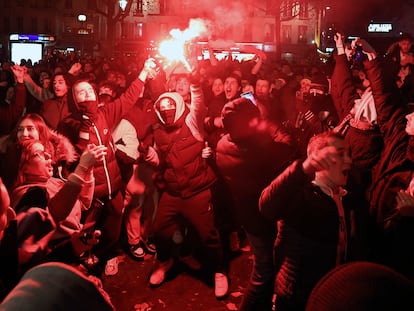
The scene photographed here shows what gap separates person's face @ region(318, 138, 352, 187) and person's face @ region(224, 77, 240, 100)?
4.39m

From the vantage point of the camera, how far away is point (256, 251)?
4.47 metres

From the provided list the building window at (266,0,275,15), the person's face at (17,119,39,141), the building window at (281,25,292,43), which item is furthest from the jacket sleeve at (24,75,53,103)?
the building window at (281,25,292,43)

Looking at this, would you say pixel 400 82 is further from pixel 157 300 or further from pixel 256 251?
pixel 157 300

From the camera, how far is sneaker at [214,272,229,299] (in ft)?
17.5

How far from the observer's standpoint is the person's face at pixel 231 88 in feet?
24.1

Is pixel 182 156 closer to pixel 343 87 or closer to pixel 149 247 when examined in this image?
pixel 149 247

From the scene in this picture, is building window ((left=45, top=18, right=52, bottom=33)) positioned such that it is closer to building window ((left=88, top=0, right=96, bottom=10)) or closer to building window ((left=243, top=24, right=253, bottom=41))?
building window ((left=88, top=0, right=96, bottom=10))

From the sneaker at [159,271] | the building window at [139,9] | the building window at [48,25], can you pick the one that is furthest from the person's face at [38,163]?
the building window at [48,25]

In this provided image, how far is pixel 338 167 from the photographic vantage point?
2.87 metres

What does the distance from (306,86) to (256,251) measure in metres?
3.57

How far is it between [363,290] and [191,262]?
4.95 meters

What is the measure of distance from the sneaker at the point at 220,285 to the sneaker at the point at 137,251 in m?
1.18

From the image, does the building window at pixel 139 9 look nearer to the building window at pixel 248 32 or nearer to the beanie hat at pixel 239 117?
the building window at pixel 248 32

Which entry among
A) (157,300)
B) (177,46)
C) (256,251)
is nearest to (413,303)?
(256,251)
